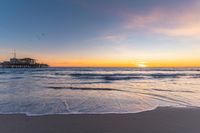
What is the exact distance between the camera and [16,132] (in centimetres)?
468

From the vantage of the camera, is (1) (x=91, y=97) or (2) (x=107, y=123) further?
(1) (x=91, y=97)

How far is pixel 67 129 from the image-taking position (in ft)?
16.3

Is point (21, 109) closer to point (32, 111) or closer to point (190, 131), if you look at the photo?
point (32, 111)

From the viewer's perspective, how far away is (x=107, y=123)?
5461mm

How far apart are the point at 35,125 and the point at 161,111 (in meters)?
3.74

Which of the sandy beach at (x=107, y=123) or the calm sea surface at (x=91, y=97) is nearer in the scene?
the sandy beach at (x=107, y=123)

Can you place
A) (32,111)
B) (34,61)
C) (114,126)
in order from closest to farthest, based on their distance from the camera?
(114,126) < (32,111) < (34,61)

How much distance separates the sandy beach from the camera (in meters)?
4.88

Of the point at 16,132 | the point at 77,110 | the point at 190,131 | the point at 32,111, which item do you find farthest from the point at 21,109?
the point at 190,131

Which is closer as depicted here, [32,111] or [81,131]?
[81,131]

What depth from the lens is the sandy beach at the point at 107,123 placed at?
4879mm

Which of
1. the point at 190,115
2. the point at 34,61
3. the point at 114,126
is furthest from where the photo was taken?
the point at 34,61

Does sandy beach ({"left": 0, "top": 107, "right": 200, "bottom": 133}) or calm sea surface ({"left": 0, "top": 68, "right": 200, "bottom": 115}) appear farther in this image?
calm sea surface ({"left": 0, "top": 68, "right": 200, "bottom": 115})

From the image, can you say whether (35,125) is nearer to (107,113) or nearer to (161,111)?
(107,113)
